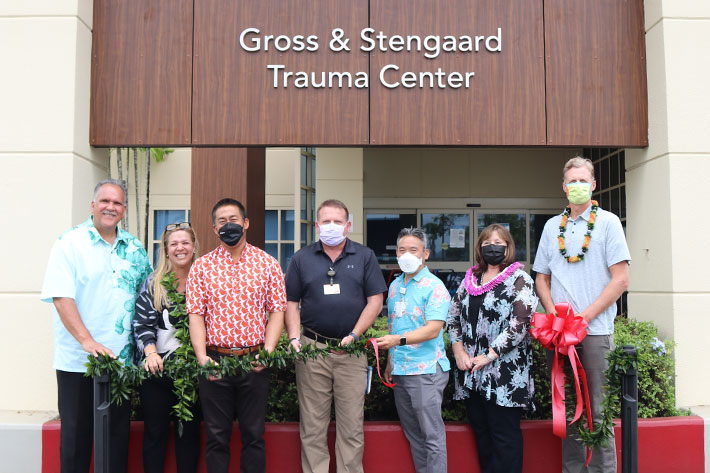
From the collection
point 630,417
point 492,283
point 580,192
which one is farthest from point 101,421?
point 580,192

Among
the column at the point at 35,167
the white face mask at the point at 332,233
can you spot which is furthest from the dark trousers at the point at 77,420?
the white face mask at the point at 332,233

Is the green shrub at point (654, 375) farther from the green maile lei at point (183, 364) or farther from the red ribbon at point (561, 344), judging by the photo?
the green maile lei at point (183, 364)

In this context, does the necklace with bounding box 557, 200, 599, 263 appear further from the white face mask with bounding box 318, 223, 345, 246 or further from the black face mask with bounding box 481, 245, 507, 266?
the white face mask with bounding box 318, 223, 345, 246

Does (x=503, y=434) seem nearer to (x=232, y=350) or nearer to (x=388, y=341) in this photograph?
(x=388, y=341)

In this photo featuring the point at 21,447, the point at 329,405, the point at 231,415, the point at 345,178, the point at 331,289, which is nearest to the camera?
the point at 231,415

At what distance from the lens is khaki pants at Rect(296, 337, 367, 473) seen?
370 centimetres

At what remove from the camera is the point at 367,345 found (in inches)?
147

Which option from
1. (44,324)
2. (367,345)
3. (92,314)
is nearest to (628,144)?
(367,345)

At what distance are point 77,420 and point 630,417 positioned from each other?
3457mm

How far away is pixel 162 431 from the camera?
3.62 metres

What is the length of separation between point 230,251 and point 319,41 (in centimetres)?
219

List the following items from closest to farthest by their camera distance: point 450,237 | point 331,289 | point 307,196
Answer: point 331,289, point 307,196, point 450,237

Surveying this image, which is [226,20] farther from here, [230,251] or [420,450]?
[420,450]

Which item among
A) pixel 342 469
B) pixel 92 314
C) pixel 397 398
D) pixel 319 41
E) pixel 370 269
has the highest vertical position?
pixel 319 41
